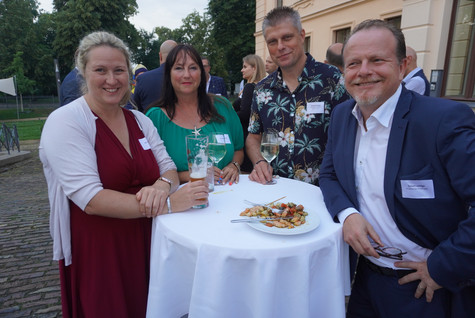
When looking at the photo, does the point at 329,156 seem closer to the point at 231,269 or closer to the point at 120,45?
the point at 231,269

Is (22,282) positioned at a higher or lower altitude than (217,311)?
lower

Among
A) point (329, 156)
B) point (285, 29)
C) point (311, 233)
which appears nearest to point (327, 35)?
point (285, 29)

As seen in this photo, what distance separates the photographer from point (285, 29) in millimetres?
2439

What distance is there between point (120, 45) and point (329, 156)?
157cm

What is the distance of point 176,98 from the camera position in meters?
2.70

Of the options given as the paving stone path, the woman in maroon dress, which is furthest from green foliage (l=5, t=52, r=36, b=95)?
the woman in maroon dress

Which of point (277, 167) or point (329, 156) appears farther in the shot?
point (277, 167)

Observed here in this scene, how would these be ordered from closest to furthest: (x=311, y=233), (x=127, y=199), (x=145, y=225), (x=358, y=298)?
(x=311, y=233) → (x=127, y=199) → (x=358, y=298) → (x=145, y=225)

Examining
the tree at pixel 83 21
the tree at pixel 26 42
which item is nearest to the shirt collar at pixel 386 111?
the tree at pixel 83 21

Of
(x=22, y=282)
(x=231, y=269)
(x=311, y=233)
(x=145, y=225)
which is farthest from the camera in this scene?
(x=22, y=282)

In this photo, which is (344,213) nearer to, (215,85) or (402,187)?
(402,187)

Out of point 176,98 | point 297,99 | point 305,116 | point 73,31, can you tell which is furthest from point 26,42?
point 305,116

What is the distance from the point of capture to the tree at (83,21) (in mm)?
27956

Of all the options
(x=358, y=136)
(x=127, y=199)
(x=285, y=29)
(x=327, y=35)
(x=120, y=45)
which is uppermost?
(x=327, y=35)
